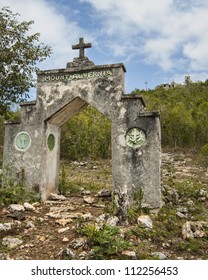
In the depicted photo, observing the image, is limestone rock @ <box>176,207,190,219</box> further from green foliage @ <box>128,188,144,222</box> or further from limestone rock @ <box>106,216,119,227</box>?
limestone rock @ <box>106,216,119,227</box>

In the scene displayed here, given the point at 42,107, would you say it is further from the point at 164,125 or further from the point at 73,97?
the point at 164,125

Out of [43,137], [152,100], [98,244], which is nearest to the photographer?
[98,244]

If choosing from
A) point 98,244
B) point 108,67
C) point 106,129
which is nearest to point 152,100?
point 106,129

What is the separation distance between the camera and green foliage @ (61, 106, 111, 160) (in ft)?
73.3

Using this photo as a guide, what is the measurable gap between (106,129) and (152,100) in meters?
10.4

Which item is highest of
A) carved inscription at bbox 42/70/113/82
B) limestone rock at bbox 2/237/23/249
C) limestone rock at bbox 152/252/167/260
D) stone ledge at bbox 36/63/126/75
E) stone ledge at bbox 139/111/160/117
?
stone ledge at bbox 36/63/126/75

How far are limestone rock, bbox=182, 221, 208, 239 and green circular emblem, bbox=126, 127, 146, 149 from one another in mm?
2292

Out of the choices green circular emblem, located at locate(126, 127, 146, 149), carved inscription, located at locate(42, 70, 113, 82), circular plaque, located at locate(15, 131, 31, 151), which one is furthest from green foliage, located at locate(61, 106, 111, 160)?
green circular emblem, located at locate(126, 127, 146, 149)

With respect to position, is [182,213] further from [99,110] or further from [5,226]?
[5,226]

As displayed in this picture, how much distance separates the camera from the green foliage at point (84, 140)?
73.3 feet

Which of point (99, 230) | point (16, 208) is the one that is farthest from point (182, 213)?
point (16, 208)

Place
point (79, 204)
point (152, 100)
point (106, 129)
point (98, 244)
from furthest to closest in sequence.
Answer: point (152, 100) → point (106, 129) → point (79, 204) → point (98, 244)

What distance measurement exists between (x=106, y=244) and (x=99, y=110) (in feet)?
14.2

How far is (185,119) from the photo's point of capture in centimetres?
2636
